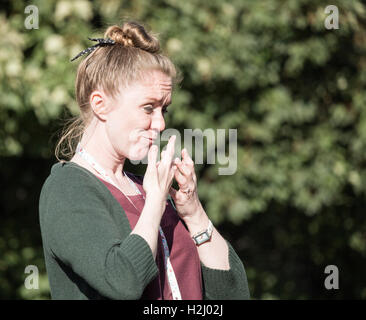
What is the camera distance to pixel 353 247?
205 inches

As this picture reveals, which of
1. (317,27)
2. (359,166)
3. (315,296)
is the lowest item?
(315,296)

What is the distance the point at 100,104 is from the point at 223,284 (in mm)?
652

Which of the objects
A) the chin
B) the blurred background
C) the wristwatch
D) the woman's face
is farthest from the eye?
the blurred background

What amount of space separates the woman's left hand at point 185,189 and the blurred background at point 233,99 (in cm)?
193

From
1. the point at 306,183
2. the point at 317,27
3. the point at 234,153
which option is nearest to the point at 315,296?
the point at 306,183

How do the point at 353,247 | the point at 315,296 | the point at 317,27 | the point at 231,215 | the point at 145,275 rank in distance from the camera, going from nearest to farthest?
the point at 145,275
the point at 317,27
the point at 231,215
the point at 353,247
the point at 315,296

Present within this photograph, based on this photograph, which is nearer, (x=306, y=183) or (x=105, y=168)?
(x=105, y=168)

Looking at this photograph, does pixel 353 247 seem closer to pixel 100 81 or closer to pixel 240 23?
pixel 240 23

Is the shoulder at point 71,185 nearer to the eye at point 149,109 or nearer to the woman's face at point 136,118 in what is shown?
the woman's face at point 136,118

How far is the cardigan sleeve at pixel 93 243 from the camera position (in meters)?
1.25

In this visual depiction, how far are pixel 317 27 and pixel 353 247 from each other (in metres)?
2.31

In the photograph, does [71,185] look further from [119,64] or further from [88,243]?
[119,64]

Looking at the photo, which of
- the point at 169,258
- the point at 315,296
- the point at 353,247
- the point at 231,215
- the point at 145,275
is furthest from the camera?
the point at 315,296

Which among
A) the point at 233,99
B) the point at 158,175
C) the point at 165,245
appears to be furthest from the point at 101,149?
the point at 233,99
